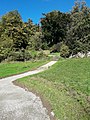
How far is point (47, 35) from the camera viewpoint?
5919cm


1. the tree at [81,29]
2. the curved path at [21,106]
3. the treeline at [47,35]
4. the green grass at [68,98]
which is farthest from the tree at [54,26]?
the curved path at [21,106]

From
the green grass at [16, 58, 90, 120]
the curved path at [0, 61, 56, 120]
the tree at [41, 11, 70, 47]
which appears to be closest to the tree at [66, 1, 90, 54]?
the tree at [41, 11, 70, 47]

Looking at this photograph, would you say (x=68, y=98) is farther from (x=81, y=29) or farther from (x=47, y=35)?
(x=47, y=35)

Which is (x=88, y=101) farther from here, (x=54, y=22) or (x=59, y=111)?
(x=54, y=22)

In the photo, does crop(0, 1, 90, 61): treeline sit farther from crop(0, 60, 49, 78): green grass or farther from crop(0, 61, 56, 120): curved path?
crop(0, 61, 56, 120): curved path

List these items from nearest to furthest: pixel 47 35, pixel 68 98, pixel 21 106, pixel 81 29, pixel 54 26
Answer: pixel 21 106 → pixel 68 98 → pixel 81 29 → pixel 47 35 → pixel 54 26

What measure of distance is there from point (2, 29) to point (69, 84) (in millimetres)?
38495

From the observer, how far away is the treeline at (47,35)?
36.8 m

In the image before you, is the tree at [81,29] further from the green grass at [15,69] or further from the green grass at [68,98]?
the green grass at [68,98]

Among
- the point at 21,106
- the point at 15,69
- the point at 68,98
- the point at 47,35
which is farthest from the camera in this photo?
the point at 47,35

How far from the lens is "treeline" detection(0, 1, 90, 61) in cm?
3675

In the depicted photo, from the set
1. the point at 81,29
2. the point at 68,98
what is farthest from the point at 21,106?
the point at 81,29

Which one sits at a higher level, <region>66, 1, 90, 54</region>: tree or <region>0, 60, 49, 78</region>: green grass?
<region>66, 1, 90, 54</region>: tree

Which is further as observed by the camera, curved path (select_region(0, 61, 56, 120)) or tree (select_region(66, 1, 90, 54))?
tree (select_region(66, 1, 90, 54))
